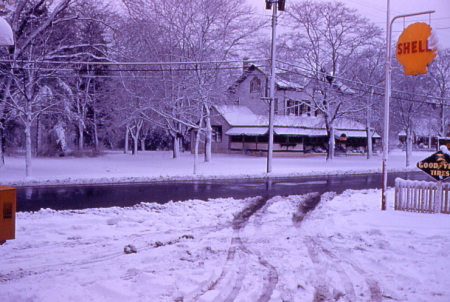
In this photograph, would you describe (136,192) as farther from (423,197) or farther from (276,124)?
(276,124)

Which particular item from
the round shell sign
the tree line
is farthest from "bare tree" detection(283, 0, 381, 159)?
the round shell sign

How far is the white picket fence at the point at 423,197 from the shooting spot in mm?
11883

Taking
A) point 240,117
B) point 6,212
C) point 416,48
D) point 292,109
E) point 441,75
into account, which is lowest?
point 6,212

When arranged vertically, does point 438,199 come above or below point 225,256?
above

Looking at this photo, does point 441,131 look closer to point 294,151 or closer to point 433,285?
point 294,151

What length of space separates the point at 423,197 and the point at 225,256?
710 centimetres

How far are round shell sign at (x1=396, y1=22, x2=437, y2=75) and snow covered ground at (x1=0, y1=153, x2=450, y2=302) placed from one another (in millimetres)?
4052

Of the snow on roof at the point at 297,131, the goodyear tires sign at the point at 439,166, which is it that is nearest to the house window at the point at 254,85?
the snow on roof at the point at 297,131

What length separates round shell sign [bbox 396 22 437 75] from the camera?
449 inches

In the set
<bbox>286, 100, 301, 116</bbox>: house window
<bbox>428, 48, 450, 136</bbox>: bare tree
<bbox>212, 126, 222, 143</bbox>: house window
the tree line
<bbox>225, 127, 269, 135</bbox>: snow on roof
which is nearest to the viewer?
the tree line

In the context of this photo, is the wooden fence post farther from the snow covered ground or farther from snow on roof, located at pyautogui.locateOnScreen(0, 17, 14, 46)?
snow on roof, located at pyautogui.locateOnScreen(0, 17, 14, 46)

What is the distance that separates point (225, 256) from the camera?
24.8 feet

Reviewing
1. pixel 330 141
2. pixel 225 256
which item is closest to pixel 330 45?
pixel 330 141

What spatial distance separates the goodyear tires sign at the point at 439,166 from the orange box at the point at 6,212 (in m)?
10.8
